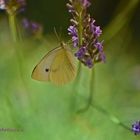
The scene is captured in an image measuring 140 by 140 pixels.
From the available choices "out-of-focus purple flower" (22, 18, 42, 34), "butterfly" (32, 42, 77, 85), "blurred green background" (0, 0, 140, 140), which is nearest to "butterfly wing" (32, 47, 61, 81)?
"butterfly" (32, 42, 77, 85)

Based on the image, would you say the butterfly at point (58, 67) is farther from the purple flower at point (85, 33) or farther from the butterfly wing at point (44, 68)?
the purple flower at point (85, 33)

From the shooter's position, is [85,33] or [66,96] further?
[66,96]

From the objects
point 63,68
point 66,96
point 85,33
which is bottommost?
point 66,96

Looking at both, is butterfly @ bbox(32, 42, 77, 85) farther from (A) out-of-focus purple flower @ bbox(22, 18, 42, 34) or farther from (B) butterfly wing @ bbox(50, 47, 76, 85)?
(A) out-of-focus purple flower @ bbox(22, 18, 42, 34)

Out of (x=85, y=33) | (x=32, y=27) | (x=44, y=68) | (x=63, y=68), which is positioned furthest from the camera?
(x=32, y=27)

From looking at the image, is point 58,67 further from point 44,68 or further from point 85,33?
point 85,33

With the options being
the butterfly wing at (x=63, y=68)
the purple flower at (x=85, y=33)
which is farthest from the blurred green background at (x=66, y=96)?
the purple flower at (x=85, y=33)

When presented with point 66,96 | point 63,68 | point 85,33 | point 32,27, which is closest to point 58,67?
point 63,68
